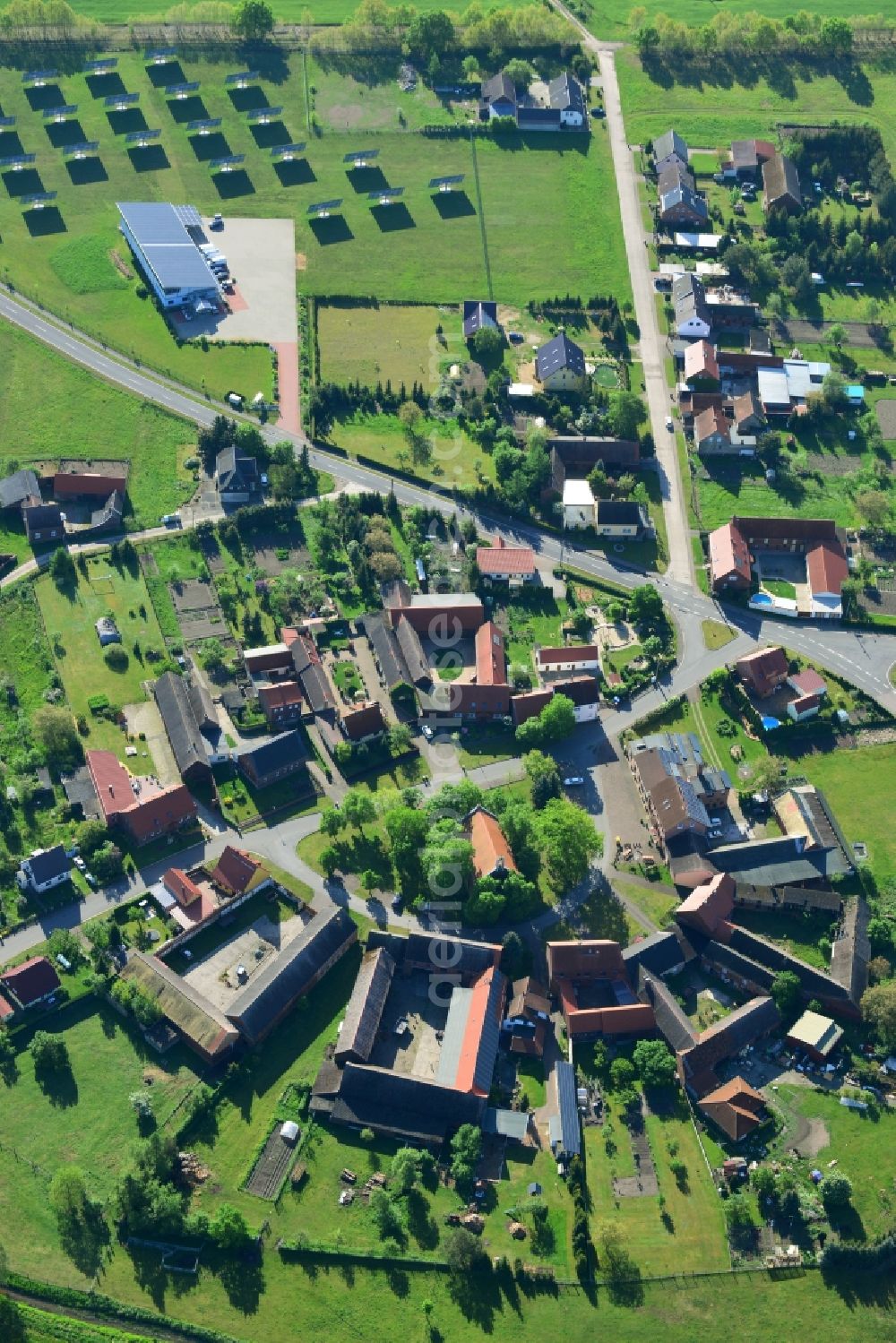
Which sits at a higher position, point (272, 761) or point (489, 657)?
point (489, 657)

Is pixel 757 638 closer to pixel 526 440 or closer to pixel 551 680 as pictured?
pixel 551 680

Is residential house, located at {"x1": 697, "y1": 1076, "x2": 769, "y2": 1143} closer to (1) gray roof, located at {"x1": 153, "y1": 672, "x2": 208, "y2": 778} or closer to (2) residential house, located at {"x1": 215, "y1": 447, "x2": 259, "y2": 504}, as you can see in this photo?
(1) gray roof, located at {"x1": 153, "y1": 672, "x2": 208, "y2": 778}

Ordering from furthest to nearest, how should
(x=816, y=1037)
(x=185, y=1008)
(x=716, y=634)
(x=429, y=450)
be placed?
(x=429, y=450), (x=716, y=634), (x=816, y=1037), (x=185, y=1008)

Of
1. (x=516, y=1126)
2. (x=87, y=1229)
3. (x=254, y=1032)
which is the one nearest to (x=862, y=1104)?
(x=516, y=1126)

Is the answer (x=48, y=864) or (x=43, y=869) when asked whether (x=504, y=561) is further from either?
(x=43, y=869)

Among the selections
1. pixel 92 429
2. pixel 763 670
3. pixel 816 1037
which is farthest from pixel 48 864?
pixel 763 670

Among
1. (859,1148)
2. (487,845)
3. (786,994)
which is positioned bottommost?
(859,1148)

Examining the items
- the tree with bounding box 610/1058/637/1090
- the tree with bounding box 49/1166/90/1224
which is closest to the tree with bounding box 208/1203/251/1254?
the tree with bounding box 49/1166/90/1224

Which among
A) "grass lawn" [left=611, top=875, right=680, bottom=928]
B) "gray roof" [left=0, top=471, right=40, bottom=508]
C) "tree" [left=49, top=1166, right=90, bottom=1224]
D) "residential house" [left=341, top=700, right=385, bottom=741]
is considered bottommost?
"tree" [left=49, top=1166, right=90, bottom=1224]
